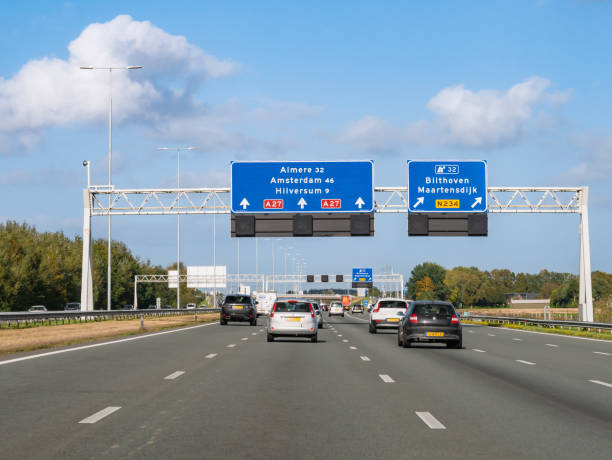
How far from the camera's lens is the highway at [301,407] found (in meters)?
9.01

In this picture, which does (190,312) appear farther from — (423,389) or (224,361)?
(423,389)

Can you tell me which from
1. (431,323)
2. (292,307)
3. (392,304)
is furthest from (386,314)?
(431,323)

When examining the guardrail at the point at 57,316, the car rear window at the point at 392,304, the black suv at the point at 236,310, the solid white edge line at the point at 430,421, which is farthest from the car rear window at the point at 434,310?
the black suv at the point at 236,310

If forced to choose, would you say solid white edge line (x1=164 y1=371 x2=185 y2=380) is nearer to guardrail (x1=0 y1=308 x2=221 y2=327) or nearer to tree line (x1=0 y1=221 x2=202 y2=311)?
guardrail (x1=0 y1=308 x2=221 y2=327)

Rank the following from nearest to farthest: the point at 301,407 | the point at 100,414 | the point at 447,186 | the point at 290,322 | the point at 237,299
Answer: the point at 100,414 < the point at 301,407 < the point at 290,322 < the point at 447,186 < the point at 237,299

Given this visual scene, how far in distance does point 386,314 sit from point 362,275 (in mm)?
98795

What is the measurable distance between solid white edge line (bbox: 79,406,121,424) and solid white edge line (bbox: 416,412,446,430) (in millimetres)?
3835

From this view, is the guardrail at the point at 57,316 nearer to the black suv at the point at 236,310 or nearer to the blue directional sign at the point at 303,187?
the black suv at the point at 236,310

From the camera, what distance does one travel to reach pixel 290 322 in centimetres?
3139

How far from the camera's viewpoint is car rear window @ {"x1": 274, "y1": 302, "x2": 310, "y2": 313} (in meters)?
31.8

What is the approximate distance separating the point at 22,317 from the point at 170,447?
38188 millimetres

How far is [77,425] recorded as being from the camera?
1040 centimetres

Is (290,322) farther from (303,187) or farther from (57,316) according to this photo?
(303,187)

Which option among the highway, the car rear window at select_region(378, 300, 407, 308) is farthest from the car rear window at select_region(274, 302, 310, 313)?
the car rear window at select_region(378, 300, 407, 308)
